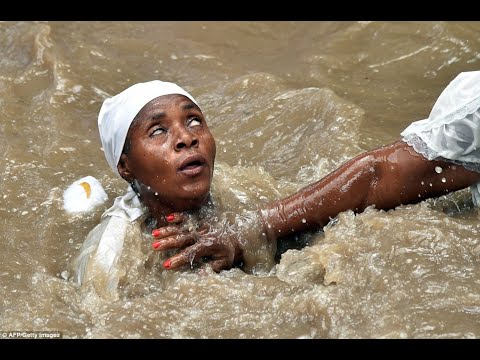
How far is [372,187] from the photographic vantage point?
4305mm

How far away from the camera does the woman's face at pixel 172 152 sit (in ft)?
13.8

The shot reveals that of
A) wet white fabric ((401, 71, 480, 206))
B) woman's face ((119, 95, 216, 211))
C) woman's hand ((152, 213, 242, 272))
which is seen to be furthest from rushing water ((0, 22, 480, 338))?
→ woman's face ((119, 95, 216, 211))

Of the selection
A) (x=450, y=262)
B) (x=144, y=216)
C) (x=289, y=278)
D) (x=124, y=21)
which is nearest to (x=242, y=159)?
(x=144, y=216)

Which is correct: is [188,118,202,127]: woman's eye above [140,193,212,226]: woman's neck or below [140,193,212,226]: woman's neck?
above

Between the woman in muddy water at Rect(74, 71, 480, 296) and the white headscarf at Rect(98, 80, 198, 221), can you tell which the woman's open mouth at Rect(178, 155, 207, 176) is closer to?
the woman in muddy water at Rect(74, 71, 480, 296)

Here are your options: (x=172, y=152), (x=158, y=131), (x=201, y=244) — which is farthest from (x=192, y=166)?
(x=201, y=244)

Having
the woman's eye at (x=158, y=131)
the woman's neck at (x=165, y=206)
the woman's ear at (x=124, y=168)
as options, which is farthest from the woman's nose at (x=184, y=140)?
the woman's ear at (x=124, y=168)

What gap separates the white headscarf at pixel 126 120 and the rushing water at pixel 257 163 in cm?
44

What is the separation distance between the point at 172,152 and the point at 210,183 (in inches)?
10.8

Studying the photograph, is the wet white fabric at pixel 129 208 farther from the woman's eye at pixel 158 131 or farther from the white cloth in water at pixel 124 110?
the woman's eye at pixel 158 131

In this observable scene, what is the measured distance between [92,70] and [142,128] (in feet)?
8.32

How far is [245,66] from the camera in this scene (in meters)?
6.80

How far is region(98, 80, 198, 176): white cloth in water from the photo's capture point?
4.45m

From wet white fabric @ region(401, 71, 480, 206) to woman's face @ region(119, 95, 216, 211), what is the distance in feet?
3.77
